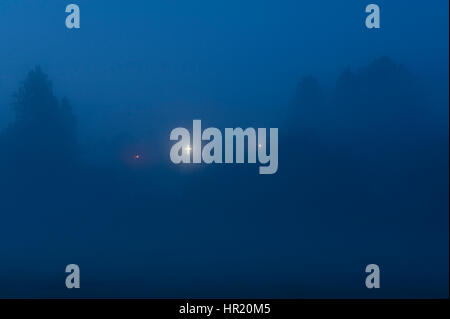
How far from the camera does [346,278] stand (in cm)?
294

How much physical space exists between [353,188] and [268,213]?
0.54 meters

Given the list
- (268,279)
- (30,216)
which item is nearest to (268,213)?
(268,279)

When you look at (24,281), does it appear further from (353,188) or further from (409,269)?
(409,269)

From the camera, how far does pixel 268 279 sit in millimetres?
2949
